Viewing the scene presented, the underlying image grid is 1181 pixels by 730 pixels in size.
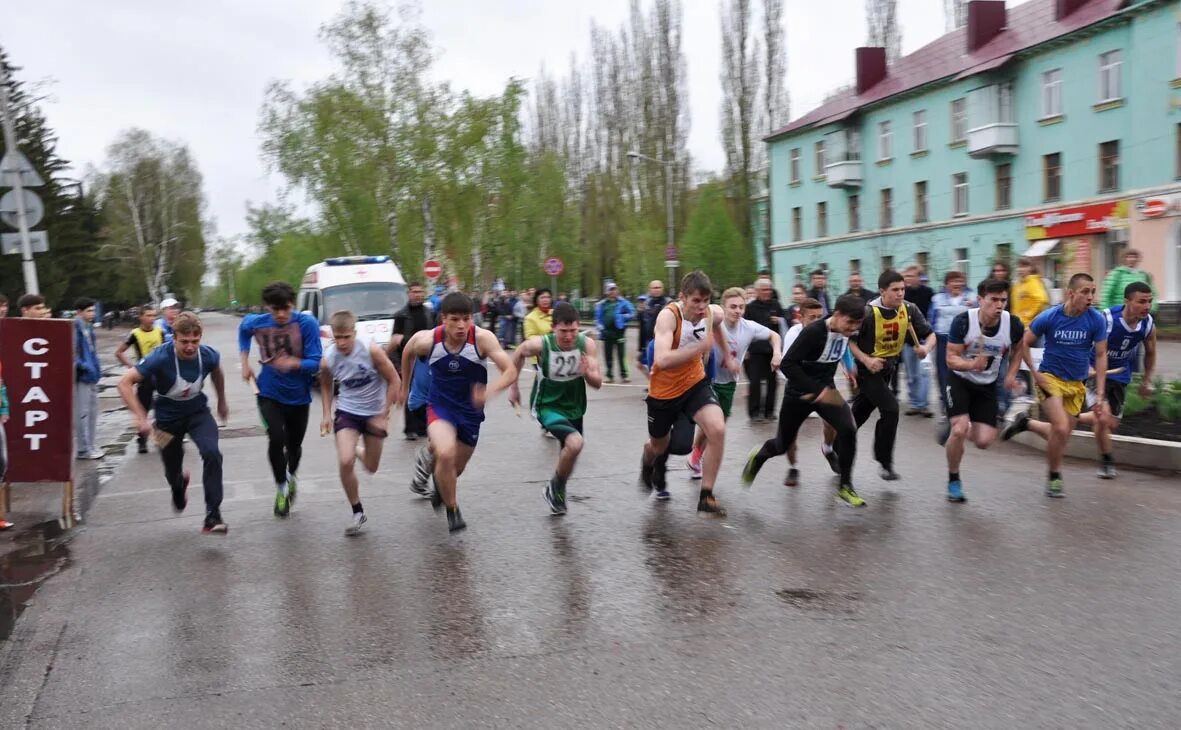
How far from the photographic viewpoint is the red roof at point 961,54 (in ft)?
117

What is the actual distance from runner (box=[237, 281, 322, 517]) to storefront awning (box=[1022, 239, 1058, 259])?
3233 cm

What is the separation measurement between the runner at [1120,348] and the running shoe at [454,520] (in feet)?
16.7

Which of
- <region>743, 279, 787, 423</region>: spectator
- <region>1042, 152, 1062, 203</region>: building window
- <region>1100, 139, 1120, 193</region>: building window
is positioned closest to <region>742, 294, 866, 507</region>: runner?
<region>743, 279, 787, 423</region>: spectator

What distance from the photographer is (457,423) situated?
7465 mm

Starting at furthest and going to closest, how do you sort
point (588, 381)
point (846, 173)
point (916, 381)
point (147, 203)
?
point (147, 203) → point (846, 173) → point (916, 381) → point (588, 381)

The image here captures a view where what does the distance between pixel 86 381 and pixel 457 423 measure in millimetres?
6003

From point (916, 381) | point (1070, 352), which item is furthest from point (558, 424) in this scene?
point (916, 381)

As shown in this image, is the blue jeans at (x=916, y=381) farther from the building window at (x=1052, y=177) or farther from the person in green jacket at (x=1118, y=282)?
the building window at (x=1052, y=177)

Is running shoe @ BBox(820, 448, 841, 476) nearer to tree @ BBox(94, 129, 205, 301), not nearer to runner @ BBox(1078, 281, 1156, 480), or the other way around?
runner @ BBox(1078, 281, 1156, 480)

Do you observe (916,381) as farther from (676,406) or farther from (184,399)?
(184,399)

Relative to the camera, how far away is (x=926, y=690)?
4.25 meters

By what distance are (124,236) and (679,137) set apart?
4066cm

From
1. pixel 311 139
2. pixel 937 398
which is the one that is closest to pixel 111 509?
pixel 937 398

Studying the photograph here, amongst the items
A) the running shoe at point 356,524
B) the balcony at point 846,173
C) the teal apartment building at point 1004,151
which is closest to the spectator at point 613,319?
the running shoe at point 356,524
